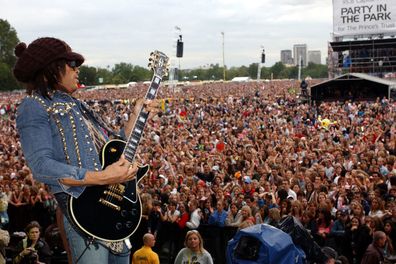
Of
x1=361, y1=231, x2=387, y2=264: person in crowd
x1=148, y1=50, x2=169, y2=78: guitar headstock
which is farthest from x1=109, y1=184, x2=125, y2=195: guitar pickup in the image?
x1=361, y1=231, x2=387, y2=264: person in crowd

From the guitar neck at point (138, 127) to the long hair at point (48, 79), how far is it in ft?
1.25

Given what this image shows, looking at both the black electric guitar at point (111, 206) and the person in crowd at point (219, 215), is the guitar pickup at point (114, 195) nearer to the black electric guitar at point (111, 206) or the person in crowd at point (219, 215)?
the black electric guitar at point (111, 206)

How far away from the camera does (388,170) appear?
38.8 feet

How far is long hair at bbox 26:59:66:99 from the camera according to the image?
252 cm

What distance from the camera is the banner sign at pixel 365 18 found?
46.7 m

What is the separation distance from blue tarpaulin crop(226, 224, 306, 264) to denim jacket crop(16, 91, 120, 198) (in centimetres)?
82

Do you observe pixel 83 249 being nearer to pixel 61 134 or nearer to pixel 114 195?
pixel 114 195

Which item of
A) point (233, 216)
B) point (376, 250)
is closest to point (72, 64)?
point (376, 250)

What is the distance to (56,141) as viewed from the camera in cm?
243

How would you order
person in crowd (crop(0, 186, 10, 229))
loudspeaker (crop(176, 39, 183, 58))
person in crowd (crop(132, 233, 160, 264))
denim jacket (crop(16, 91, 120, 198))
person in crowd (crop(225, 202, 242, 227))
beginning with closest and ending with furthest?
denim jacket (crop(16, 91, 120, 198))
person in crowd (crop(132, 233, 160, 264))
person in crowd (crop(225, 202, 242, 227))
person in crowd (crop(0, 186, 10, 229))
loudspeaker (crop(176, 39, 183, 58))

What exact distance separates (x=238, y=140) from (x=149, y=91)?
16.5 m

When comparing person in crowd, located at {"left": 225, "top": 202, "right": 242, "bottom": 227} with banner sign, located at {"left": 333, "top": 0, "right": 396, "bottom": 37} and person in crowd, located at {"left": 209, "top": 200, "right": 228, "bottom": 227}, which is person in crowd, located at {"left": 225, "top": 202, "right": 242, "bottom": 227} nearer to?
person in crowd, located at {"left": 209, "top": 200, "right": 228, "bottom": 227}

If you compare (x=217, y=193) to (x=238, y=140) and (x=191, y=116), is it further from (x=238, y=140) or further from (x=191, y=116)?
(x=191, y=116)

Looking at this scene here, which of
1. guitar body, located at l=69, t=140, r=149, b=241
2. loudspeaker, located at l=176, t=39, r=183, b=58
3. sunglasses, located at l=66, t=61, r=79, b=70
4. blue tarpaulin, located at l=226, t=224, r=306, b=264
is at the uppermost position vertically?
loudspeaker, located at l=176, t=39, r=183, b=58
